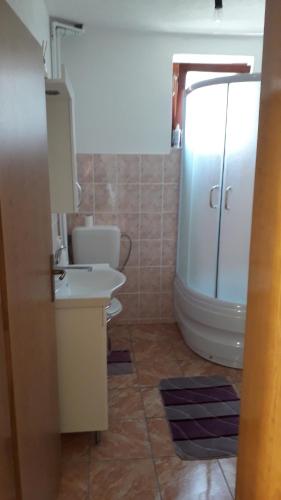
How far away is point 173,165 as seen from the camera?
329 cm

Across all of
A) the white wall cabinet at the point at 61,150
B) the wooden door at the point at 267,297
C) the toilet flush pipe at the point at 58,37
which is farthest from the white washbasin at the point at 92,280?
the wooden door at the point at 267,297

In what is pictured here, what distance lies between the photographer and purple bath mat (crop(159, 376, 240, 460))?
6.79 feet

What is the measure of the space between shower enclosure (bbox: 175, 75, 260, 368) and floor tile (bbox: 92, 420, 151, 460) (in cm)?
96

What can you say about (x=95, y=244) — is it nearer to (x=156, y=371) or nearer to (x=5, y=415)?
(x=156, y=371)

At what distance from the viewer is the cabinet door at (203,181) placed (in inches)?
112

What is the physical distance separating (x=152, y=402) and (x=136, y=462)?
51 centimetres

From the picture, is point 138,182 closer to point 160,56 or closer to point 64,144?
point 160,56

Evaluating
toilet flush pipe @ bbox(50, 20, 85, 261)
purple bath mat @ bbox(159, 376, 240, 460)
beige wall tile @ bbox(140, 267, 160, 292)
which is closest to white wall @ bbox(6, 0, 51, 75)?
toilet flush pipe @ bbox(50, 20, 85, 261)

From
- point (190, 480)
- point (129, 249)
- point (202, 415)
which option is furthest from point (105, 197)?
point (190, 480)

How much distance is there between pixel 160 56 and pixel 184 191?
1074 mm

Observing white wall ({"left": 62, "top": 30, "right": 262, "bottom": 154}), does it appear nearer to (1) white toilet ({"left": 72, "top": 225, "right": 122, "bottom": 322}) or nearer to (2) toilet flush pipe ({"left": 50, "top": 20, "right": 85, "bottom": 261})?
(2) toilet flush pipe ({"left": 50, "top": 20, "right": 85, "bottom": 261})

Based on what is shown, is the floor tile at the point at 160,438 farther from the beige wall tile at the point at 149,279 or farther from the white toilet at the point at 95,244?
the beige wall tile at the point at 149,279

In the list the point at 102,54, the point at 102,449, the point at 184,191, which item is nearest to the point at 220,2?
the point at 102,54

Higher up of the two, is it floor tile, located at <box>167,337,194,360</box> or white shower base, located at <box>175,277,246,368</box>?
white shower base, located at <box>175,277,246,368</box>
